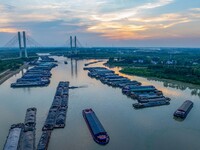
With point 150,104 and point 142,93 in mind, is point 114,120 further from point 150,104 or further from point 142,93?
point 142,93

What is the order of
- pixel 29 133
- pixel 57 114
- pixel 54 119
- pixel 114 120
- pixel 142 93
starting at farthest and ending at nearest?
pixel 142 93 < pixel 57 114 < pixel 114 120 < pixel 54 119 < pixel 29 133

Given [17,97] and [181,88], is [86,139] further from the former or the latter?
[181,88]

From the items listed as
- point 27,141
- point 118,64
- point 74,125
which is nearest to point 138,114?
point 74,125

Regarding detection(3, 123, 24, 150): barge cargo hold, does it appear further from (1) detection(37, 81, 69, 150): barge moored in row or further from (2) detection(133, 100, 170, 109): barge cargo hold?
(2) detection(133, 100, 170, 109): barge cargo hold

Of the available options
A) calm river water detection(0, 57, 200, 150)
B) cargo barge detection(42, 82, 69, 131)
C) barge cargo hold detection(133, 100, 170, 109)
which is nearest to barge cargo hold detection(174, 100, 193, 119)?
calm river water detection(0, 57, 200, 150)

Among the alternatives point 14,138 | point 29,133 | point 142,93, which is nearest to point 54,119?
point 29,133

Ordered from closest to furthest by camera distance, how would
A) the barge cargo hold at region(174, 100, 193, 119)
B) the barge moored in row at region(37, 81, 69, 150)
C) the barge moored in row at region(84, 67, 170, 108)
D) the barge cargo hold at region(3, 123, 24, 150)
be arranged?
the barge cargo hold at region(3, 123, 24, 150) → the barge moored in row at region(37, 81, 69, 150) → the barge cargo hold at region(174, 100, 193, 119) → the barge moored in row at region(84, 67, 170, 108)
